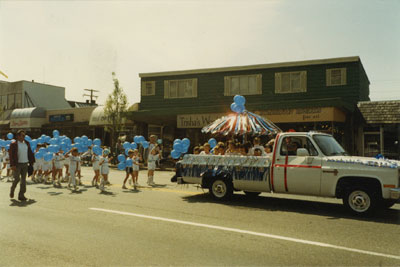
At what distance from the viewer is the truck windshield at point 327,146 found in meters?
7.91

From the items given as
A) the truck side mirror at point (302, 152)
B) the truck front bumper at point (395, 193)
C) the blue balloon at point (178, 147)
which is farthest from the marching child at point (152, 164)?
the truck front bumper at point (395, 193)

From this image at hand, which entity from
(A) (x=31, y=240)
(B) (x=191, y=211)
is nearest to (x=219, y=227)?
(B) (x=191, y=211)

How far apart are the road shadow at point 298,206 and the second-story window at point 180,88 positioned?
15.7 meters

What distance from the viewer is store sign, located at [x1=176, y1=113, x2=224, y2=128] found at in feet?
71.5

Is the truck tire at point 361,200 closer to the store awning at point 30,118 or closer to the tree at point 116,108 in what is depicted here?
the tree at point 116,108

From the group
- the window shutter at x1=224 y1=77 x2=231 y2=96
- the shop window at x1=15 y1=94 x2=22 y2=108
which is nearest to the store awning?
the shop window at x1=15 y1=94 x2=22 y2=108

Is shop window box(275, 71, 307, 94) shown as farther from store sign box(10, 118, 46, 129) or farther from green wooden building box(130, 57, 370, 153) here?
store sign box(10, 118, 46, 129)

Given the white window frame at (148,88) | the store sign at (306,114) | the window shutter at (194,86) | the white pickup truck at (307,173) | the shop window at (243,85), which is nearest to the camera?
the white pickup truck at (307,173)

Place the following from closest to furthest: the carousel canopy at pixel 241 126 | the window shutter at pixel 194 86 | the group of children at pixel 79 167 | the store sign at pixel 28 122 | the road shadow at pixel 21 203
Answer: the road shadow at pixel 21 203, the carousel canopy at pixel 241 126, the group of children at pixel 79 167, the window shutter at pixel 194 86, the store sign at pixel 28 122

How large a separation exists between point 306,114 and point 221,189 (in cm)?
1112

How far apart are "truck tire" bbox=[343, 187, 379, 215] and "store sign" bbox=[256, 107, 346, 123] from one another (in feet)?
36.9

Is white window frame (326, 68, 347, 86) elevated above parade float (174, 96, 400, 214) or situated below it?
above

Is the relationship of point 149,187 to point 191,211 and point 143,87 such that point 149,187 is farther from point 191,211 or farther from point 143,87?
point 143,87

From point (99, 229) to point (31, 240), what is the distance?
1.11m
